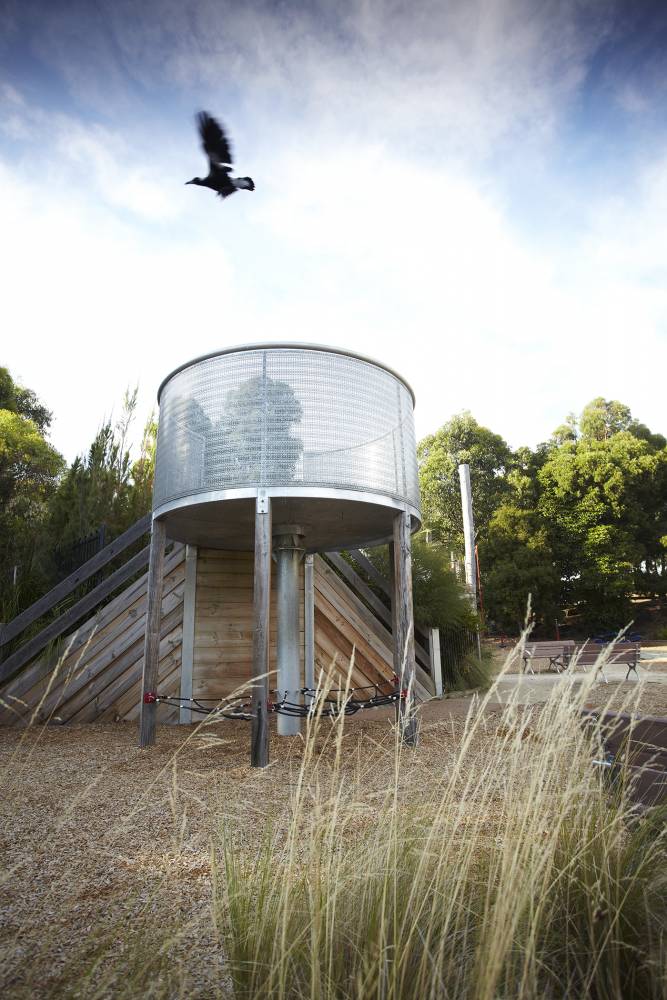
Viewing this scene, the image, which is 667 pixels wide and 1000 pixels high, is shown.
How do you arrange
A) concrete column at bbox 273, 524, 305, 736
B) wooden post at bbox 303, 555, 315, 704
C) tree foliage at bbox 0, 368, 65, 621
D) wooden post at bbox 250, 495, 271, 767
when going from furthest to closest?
tree foliage at bbox 0, 368, 65, 621
wooden post at bbox 303, 555, 315, 704
concrete column at bbox 273, 524, 305, 736
wooden post at bbox 250, 495, 271, 767

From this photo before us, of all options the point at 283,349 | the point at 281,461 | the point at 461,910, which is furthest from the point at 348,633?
the point at 461,910

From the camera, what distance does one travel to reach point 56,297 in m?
7.36

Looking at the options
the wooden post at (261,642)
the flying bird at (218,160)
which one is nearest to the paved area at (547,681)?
the wooden post at (261,642)

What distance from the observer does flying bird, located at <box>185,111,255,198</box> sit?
536 cm

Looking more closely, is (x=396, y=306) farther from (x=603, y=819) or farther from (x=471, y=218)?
(x=603, y=819)

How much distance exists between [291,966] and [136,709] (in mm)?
5967

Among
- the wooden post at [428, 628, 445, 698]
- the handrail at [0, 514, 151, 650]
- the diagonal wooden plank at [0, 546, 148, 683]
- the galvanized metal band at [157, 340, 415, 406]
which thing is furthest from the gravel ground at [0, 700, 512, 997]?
the galvanized metal band at [157, 340, 415, 406]

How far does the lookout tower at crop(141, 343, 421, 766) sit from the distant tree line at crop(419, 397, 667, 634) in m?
15.1

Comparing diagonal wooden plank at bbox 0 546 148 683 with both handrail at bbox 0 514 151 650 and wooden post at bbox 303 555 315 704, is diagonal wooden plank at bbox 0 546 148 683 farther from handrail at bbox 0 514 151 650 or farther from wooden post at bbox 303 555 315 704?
wooden post at bbox 303 555 315 704

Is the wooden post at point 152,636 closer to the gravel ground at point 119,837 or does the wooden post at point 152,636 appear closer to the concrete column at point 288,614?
the gravel ground at point 119,837

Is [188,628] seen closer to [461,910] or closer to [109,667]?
[109,667]

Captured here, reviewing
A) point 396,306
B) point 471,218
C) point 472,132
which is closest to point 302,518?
point 396,306

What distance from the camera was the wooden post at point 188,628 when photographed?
7.02 m

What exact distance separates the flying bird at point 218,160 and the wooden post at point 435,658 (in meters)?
6.54
